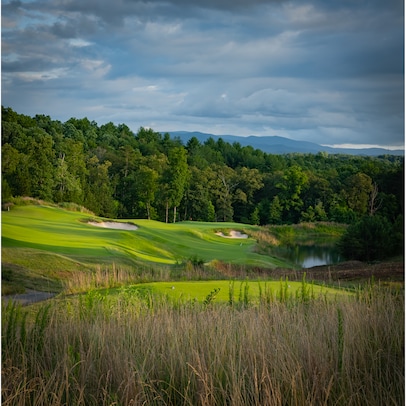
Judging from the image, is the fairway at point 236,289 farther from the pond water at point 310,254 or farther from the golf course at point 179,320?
the pond water at point 310,254

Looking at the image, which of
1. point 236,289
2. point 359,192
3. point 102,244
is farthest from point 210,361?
point 359,192

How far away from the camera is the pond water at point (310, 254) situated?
489 cm

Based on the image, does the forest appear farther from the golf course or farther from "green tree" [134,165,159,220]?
the golf course

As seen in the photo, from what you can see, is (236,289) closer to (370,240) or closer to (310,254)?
(310,254)

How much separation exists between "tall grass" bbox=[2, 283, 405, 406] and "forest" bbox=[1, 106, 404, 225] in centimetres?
133

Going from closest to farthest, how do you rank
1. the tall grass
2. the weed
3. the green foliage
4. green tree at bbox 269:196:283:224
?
the tall grass → the weed → the green foliage → green tree at bbox 269:196:283:224

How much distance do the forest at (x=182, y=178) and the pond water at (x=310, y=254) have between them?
10.8 inches

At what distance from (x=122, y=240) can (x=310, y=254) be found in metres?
1.83

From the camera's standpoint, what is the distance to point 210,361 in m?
2.79

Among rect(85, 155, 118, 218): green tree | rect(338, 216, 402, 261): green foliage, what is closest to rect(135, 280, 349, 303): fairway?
rect(338, 216, 402, 261): green foliage

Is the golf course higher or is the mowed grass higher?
the mowed grass

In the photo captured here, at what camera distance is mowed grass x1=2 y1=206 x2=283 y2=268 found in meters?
4.64

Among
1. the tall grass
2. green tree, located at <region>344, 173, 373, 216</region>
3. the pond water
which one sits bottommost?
the tall grass

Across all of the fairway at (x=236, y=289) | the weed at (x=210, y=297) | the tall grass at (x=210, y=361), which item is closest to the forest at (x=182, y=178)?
the fairway at (x=236, y=289)
